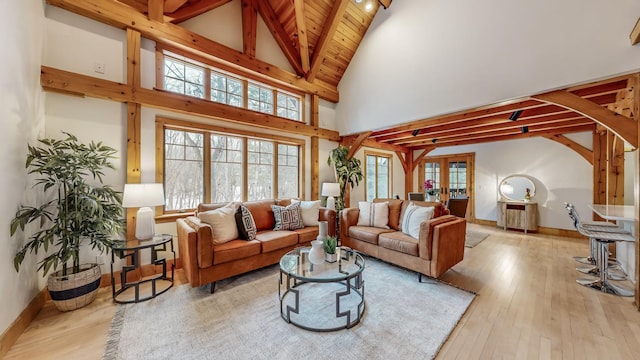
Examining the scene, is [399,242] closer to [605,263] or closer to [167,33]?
[605,263]

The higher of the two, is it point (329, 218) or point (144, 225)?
point (144, 225)

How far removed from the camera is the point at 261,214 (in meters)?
3.54

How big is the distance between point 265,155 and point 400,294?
320cm

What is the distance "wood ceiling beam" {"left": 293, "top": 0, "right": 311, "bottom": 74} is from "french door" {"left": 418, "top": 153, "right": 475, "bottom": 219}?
16.8 ft

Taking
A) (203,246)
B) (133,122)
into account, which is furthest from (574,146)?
(133,122)

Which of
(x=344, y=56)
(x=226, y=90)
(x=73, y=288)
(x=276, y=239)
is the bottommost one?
(x=73, y=288)

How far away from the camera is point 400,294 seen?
2467 millimetres

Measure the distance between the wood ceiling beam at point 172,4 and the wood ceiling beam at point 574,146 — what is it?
7.59m

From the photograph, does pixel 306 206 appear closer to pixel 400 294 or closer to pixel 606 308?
pixel 400 294

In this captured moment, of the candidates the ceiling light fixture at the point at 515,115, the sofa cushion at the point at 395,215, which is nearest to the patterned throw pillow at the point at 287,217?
the sofa cushion at the point at 395,215

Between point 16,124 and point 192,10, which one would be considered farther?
point 192,10

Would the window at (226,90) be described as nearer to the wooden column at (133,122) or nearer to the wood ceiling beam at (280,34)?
the wooden column at (133,122)

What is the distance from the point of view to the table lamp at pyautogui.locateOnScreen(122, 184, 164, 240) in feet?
7.97

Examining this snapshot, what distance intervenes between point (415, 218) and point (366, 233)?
2.42 ft
